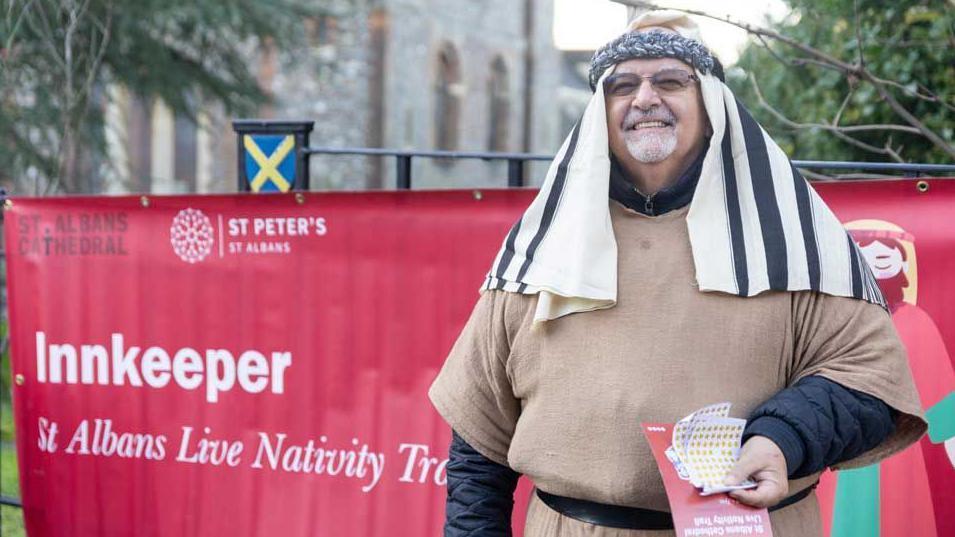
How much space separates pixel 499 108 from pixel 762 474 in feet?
72.9

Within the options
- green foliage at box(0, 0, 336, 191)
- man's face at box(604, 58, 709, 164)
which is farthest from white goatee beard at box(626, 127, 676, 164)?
green foliage at box(0, 0, 336, 191)

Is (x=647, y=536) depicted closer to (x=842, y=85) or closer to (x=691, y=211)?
(x=691, y=211)

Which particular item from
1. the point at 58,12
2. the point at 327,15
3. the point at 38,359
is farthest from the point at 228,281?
the point at 327,15

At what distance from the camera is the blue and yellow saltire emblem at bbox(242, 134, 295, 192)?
14.4ft

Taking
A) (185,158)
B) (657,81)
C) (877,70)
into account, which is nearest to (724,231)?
(657,81)

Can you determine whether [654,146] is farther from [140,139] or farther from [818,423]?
[140,139]

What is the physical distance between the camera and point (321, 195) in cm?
382

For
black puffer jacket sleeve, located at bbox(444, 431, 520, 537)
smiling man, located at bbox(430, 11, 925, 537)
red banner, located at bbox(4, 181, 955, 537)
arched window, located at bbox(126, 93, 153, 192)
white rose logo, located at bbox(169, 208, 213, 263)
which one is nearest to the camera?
smiling man, located at bbox(430, 11, 925, 537)

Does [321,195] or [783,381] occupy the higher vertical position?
[321,195]

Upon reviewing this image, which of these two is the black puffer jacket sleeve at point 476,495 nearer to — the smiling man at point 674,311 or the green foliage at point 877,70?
the smiling man at point 674,311

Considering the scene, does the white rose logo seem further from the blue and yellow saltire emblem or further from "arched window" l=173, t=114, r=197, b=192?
"arched window" l=173, t=114, r=197, b=192

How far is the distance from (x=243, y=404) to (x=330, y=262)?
21.9 inches

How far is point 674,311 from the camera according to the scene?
7.08 feet

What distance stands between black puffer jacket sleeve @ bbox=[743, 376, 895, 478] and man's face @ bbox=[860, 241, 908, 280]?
1060mm
